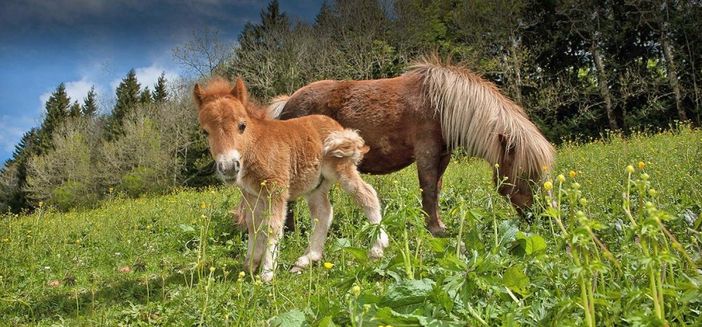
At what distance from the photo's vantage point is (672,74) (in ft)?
83.4

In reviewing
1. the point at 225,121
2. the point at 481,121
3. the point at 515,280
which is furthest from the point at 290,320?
the point at 481,121

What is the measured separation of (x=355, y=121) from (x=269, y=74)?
2998 centimetres

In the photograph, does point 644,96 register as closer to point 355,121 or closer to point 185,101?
point 355,121

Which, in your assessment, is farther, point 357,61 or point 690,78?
point 357,61

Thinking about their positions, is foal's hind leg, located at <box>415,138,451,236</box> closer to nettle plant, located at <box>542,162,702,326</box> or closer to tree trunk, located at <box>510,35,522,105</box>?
nettle plant, located at <box>542,162,702,326</box>

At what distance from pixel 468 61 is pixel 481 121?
11914mm

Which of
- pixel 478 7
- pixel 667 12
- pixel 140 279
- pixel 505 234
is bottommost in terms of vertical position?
pixel 140 279

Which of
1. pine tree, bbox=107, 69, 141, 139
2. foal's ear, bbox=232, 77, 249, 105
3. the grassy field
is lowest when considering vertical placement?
the grassy field

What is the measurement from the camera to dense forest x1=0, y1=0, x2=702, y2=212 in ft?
87.6

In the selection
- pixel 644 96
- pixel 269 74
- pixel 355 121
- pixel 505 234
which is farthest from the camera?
pixel 269 74

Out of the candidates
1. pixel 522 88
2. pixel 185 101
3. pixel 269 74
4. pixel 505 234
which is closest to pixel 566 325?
pixel 505 234

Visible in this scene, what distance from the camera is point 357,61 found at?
3306cm

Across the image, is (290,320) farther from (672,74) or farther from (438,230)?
(672,74)

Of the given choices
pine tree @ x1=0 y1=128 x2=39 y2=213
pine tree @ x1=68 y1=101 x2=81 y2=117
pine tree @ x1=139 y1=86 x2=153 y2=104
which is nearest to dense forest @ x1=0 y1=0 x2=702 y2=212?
pine tree @ x1=0 y1=128 x2=39 y2=213
